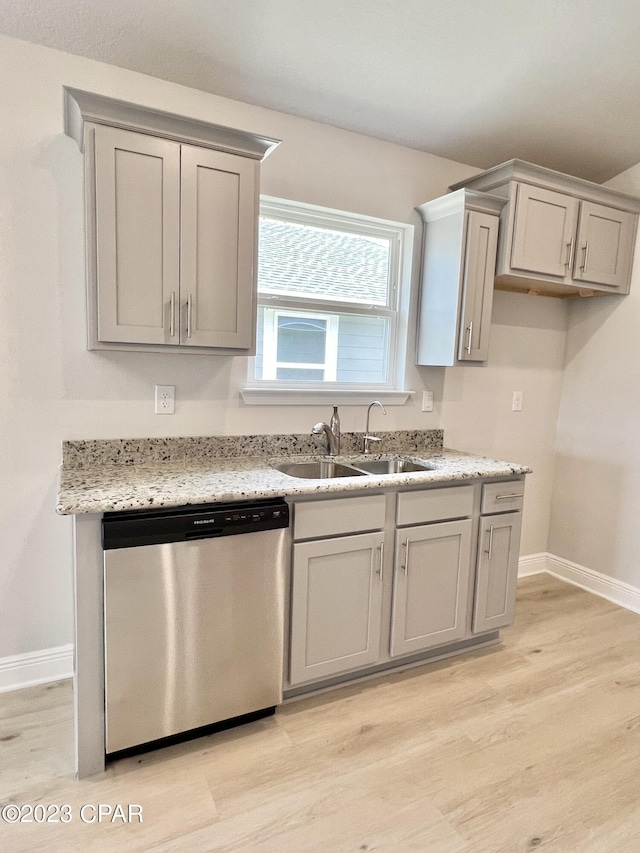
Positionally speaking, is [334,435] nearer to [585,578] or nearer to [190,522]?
[190,522]

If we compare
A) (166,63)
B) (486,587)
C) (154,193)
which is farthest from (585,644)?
(166,63)

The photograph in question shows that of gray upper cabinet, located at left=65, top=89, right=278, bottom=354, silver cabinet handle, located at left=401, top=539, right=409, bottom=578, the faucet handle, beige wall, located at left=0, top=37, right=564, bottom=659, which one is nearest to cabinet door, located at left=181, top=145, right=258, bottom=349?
gray upper cabinet, located at left=65, top=89, right=278, bottom=354

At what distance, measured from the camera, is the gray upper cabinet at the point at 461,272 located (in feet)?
8.52

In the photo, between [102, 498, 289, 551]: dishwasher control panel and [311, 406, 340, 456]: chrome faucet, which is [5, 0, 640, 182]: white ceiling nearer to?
[311, 406, 340, 456]: chrome faucet

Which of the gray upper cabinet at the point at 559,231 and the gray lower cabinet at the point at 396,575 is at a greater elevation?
the gray upper cabinet at the point at 559,231

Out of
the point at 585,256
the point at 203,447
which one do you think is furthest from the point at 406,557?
the point at 585,256

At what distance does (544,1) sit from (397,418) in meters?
1.91

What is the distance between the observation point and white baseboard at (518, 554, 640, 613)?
10.4 feet

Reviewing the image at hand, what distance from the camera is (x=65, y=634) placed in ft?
7.44

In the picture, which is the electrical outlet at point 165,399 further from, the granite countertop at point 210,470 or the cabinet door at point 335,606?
the cabinet door at point 335,606

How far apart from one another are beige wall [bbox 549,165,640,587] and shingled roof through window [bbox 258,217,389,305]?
1.50 m

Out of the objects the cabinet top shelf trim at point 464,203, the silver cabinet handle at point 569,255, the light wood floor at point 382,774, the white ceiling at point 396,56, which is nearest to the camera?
the light wood floor at point 382,774

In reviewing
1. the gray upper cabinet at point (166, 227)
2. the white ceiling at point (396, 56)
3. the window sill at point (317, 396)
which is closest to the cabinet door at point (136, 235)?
the gray upper cabinet at point (166, 227)

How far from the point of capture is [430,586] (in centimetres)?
233
